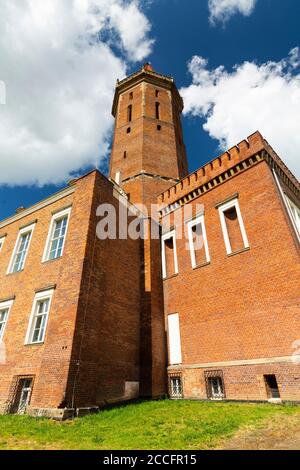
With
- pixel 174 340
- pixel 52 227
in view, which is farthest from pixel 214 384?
pixel 52 227

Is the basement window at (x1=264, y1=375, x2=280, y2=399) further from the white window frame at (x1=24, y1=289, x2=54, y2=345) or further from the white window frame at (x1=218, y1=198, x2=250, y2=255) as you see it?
the white window frame at (x1=24, y1=289, x2=54, y2=345)

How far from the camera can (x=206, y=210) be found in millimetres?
14203

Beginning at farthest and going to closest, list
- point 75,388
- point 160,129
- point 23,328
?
A: point 160,129
point 23,328
point 75,388

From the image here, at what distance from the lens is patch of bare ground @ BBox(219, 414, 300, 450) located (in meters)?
5.35

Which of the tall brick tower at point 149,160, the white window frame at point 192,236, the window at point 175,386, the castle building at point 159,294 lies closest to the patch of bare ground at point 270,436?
the castle building at point 159,294

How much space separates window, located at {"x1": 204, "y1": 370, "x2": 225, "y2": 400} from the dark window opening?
16.3 ft

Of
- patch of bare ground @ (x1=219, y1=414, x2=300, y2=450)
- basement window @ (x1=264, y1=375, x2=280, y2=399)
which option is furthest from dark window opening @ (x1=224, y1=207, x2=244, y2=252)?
patch of bare ground @ (x1=219, y1=414, x2=300, y2=450)

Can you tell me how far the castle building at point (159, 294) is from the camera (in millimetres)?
9430

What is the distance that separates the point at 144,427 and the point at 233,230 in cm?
847

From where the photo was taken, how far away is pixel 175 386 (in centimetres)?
1203

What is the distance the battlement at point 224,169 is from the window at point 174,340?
245 inches

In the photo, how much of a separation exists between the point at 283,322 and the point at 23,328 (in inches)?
381

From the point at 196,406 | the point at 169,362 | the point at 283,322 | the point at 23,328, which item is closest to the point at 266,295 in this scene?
the point at 283,322
